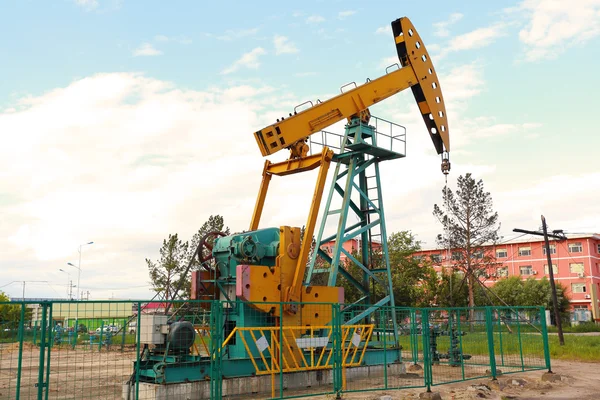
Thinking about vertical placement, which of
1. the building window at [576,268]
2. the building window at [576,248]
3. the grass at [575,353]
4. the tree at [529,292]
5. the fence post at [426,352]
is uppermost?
the building window at [576,248]

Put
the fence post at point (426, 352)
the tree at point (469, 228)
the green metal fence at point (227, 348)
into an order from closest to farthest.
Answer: the green metal fence at point (227, 348), the fence post at point (426, 352), the tree at point (469, 228)

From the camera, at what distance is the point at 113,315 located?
803 cm

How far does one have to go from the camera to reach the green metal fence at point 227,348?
8.11 metres

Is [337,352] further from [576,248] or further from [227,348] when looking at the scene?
[576,248]

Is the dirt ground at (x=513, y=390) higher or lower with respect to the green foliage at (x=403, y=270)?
lower

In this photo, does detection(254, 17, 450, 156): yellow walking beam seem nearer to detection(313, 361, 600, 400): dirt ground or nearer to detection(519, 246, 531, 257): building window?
detection(313, 361, 600, 400): dirt ground

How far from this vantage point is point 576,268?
63469 millimetres

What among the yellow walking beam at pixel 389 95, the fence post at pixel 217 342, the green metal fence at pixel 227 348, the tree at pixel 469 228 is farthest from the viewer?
the tree at pixel 469 228

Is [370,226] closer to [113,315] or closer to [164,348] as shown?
[164,348]

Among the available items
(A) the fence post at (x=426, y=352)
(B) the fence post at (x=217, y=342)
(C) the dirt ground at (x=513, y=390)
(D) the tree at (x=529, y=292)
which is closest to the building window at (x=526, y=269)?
(D) the tree at (x=529, y=292)

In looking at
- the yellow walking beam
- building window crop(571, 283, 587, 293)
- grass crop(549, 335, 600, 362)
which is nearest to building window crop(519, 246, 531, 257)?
building window crop(571, 283, 587, 293)

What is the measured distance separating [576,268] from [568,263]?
104 centimetres

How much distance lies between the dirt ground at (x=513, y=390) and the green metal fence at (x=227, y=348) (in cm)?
32

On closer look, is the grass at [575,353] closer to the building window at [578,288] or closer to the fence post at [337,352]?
the fence post at [337,352]
